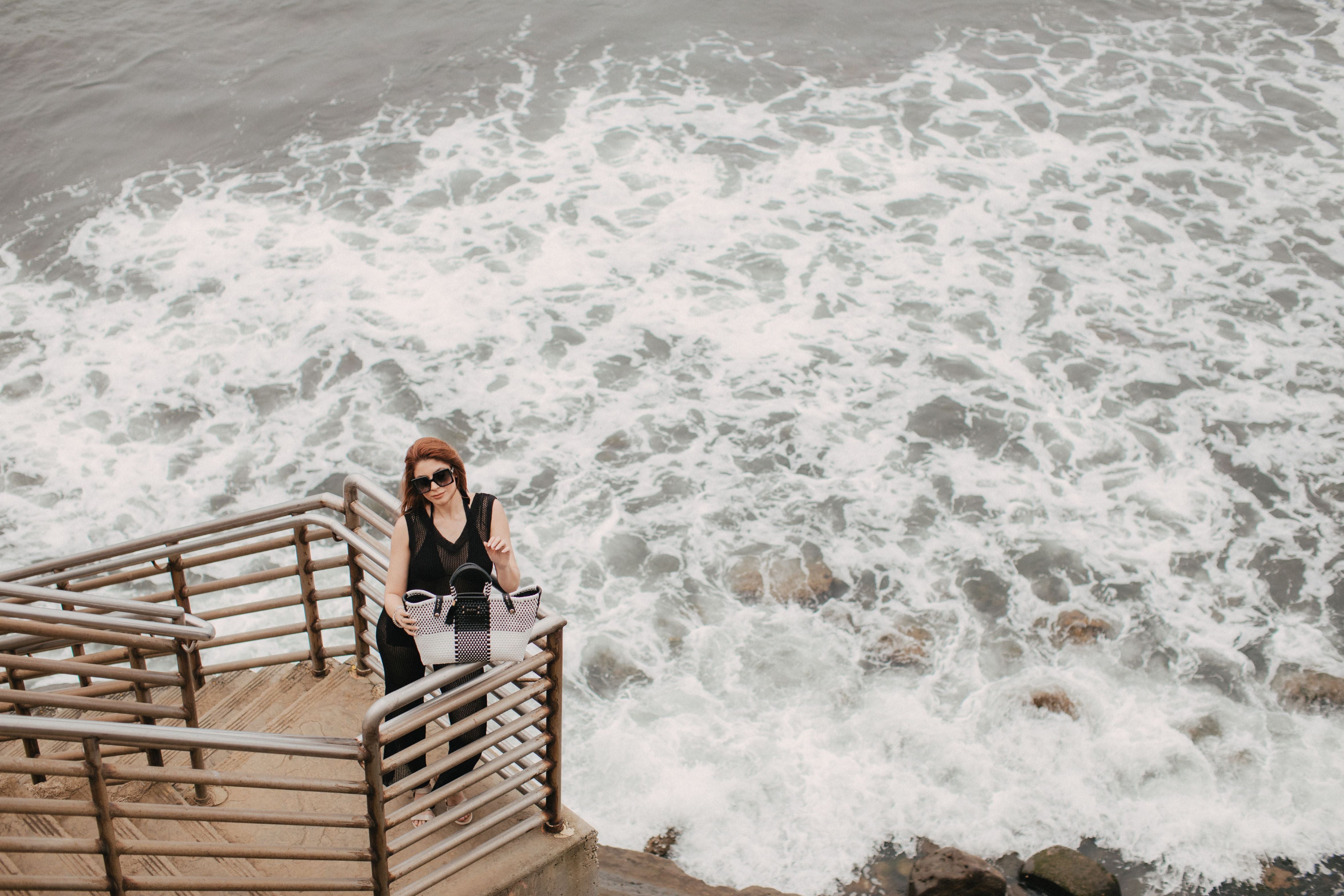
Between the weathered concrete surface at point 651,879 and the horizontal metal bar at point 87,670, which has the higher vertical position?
the horizontal metal bar at point 87,670

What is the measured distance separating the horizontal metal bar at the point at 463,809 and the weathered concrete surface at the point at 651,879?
9.18 feet

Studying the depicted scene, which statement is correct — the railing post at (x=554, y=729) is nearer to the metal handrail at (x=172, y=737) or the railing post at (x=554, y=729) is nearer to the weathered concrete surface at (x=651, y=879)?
the metal handrail at (x=172, y=737)

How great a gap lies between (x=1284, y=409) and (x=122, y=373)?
13.3m

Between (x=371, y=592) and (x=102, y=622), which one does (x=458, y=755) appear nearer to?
(x=371, y=592)

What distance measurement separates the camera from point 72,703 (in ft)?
12.1

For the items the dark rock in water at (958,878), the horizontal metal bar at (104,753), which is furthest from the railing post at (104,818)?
the dark rock in water at (958,878)

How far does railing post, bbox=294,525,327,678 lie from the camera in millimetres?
4785

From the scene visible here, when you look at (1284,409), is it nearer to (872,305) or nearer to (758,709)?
(872,305)

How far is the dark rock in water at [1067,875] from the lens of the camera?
7.03 m

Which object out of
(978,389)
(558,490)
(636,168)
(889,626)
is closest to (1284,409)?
(978,389)

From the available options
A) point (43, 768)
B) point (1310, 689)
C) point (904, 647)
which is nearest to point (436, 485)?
point (43, 768)

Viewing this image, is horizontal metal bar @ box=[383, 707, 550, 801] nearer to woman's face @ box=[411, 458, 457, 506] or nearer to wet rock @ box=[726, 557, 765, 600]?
woman's face @ box=[411, 458, 457, 506]

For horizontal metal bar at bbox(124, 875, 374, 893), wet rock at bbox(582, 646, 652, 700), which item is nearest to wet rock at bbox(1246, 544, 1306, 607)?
wet rock at bbox(582, 646, 652, 700)

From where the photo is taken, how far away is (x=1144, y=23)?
62.6 ft
